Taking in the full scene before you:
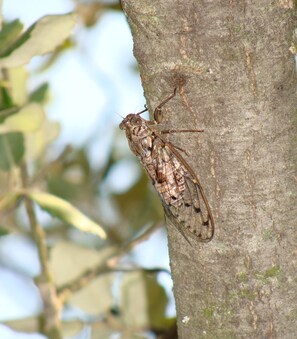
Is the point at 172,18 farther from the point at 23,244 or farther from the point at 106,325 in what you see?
the point at 23,244

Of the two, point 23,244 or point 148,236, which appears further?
point 23,244

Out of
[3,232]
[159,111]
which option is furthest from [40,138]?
[159,111]

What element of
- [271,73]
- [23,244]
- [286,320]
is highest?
[23,244]

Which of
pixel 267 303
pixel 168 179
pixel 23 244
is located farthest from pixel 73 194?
pixel 267 303

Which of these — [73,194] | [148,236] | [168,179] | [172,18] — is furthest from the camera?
[73,194]

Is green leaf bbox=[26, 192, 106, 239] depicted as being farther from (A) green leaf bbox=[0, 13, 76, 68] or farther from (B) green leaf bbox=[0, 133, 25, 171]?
(A) green leaf bbox=[0, 13, 76, 68]

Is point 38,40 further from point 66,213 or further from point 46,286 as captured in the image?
point 46,286

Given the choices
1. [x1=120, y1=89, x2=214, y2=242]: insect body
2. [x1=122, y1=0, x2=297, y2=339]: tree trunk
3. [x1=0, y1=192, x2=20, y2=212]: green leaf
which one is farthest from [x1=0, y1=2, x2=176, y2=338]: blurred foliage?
[x1=122, y1=0, x2=297, y2=339]: tree trunk

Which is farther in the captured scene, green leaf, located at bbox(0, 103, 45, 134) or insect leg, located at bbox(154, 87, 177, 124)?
Result: green leaf, located at bbox(0, 103, 45, 134)
